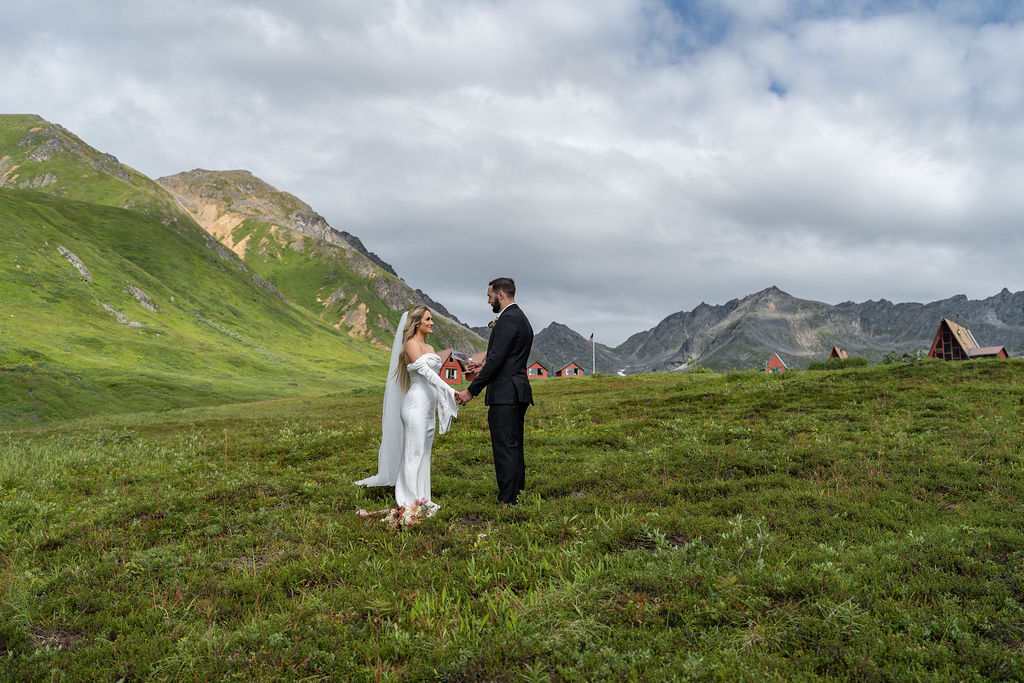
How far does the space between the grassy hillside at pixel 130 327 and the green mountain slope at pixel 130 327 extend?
312mm

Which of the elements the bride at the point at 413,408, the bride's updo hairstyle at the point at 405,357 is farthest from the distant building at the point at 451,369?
the bride's updo hairstyle at the point at 405,357

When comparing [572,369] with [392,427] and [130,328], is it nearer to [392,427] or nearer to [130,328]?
[130,328]

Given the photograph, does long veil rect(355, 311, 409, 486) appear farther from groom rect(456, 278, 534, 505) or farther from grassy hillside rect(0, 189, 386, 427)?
grassy hillside rect(0, 189, 386, 427)

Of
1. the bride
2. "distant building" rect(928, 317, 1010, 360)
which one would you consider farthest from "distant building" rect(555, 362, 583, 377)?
the bride

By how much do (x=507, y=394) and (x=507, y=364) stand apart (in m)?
0.63

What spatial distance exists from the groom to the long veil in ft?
4.37

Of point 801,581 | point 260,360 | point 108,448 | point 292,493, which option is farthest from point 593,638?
point 260,360

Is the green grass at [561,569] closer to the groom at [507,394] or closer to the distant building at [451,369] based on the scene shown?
the groom at [507,394]

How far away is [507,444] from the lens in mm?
→ 10086

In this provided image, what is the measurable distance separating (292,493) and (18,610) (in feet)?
19.0

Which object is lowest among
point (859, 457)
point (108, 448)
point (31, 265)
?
point (108, 448)

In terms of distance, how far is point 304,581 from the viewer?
23.2ft

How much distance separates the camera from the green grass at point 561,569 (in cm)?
504

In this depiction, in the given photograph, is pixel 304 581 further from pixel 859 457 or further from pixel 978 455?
pixel 978 455
